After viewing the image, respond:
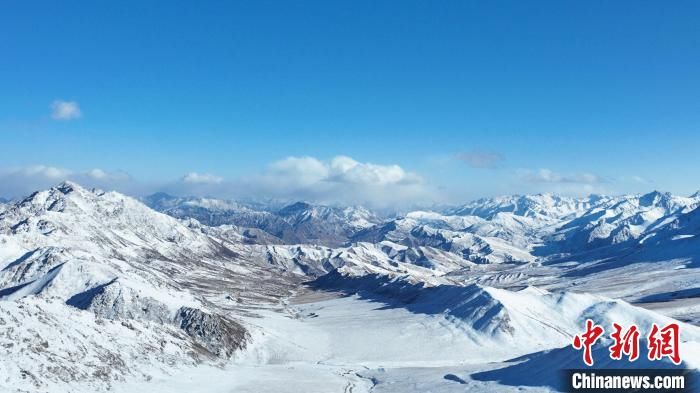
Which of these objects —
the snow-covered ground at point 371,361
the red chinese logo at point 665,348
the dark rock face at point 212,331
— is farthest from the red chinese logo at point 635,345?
the dark rock face at point 212,331

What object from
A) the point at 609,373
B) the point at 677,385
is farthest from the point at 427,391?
the point at 677,385

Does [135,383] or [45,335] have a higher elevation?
[45,335]

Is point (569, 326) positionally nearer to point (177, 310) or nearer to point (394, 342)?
point (394, 342)

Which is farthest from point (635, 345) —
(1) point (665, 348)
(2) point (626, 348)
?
(1) point (665, 348)

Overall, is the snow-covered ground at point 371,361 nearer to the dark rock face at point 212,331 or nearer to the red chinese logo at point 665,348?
the red chinese logo at point 665,348

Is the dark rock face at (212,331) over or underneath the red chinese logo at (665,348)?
underneath

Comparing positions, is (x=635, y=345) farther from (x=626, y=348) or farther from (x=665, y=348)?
(x=665, y=348)

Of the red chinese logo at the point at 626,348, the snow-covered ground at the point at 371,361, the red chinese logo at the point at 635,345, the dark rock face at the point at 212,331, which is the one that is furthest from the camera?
the dark rock face at the point at 212,331

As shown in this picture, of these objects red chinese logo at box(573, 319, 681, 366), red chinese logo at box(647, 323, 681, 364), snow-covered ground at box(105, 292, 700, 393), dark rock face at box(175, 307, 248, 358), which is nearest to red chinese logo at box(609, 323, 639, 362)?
red chinese logo at box(573, 319, 681, 366)
